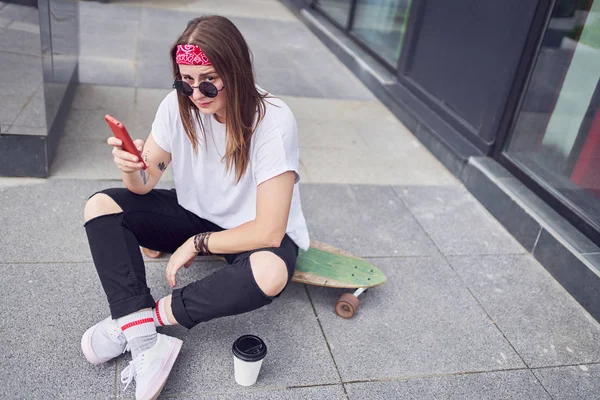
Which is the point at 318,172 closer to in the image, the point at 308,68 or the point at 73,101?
the point at 73,101

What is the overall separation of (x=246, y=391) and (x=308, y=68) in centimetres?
465

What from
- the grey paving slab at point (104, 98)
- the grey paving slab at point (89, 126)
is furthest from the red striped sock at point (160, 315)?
the grey paving slab at point (104, 98)

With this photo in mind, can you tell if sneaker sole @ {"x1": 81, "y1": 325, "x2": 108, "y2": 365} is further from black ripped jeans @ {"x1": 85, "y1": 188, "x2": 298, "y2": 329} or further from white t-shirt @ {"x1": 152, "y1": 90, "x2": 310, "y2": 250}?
white t-shirt @ {"x1": 152, "y1": 90, "x2": 310, "y2": 250}

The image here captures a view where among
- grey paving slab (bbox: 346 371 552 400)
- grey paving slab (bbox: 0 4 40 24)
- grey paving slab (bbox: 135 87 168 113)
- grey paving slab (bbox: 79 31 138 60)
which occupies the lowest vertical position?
grey paving slab (bbox: 346 371 552 400)

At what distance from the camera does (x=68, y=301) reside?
7.94 feet

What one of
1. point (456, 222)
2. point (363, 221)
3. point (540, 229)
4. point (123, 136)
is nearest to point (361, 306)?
point (363, 221)

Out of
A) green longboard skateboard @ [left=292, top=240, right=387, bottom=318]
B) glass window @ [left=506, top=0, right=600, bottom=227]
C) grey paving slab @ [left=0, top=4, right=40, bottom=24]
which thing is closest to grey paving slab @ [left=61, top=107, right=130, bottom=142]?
grey paving slab @ [left=0, top=4, right=40, bottom=24]

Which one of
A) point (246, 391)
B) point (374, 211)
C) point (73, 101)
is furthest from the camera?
point (73, 101)

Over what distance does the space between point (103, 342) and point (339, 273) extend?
1098 mm

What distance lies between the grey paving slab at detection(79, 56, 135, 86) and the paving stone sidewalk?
1.16 ft

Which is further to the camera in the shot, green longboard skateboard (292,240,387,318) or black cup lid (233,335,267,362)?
green longboard skateboard (292,240,387,318)

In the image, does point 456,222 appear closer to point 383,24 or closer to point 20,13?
point 20,13

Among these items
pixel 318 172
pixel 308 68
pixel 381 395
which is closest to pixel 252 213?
pixel 381 395

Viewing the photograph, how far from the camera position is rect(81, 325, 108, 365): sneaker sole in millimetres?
2070
